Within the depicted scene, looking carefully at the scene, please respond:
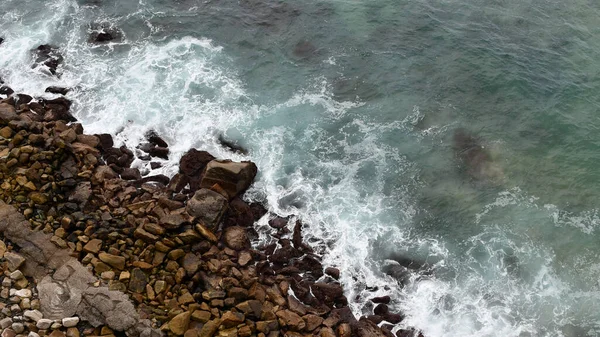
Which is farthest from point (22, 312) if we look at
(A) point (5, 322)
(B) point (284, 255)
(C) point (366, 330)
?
(C) point (366, 330)

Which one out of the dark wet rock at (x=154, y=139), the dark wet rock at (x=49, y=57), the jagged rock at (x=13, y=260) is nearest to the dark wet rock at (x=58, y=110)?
the dark wet rock at (x=49, y=57)

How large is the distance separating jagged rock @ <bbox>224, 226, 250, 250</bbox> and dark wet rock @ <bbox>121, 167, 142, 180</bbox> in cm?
753

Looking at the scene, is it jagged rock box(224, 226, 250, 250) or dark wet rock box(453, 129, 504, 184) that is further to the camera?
dark wet rock box(453, 129, 504, 184)

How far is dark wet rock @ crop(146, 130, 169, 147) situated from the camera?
1315 inches

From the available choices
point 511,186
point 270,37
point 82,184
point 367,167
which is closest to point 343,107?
point 367,167

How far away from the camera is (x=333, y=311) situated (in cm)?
2602

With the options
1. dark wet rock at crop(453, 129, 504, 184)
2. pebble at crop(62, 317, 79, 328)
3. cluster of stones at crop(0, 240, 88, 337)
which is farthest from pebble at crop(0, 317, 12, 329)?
dark wet rock at crop(453, 129, 504, 184)

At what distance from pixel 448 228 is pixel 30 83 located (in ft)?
109

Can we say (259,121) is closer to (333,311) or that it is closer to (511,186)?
(333,311)

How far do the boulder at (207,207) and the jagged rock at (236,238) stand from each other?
96 cm

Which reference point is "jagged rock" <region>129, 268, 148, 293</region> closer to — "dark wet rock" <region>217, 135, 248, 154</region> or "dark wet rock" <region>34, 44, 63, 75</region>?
"dark wet rock" <region>217, 135, 248, 154</region>

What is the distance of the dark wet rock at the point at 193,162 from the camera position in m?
31.3

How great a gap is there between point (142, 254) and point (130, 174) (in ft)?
23.8

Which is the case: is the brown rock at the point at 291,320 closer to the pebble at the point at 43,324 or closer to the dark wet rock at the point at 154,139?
the pebble at the point at 43,324
